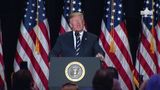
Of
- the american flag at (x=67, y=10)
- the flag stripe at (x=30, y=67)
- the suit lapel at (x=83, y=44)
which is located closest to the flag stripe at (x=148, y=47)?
the american flag at (x=67, y=10)

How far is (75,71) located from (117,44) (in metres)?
4.19

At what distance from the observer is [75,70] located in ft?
20.5

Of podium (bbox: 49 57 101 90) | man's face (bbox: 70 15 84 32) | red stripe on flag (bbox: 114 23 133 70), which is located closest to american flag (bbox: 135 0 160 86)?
red stripe on flag (bbox: 114 23 133 70)

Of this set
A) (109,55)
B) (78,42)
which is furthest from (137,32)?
(78,42)

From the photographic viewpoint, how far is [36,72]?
10.4m

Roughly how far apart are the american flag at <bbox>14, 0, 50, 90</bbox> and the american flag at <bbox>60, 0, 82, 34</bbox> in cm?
33

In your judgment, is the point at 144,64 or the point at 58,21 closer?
the point at 144,64

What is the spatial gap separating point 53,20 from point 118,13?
144 cm

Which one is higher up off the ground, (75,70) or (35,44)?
(75,70)

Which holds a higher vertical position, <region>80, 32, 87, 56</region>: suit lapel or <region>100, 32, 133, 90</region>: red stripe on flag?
<region>80, 32, 87, 56</region>: suit lapel

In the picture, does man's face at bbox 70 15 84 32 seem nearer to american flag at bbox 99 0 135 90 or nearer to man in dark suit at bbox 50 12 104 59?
man in dark suit at bbox 50 12 104 59

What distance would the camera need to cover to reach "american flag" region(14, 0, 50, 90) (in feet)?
34.1

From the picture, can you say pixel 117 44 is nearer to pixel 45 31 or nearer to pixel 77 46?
pixel 45 31

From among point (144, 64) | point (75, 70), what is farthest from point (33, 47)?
point (75, 70)
